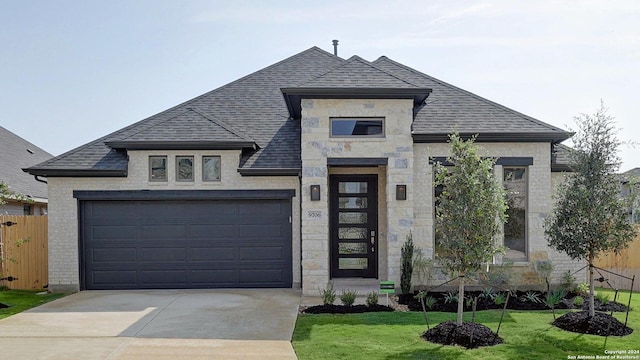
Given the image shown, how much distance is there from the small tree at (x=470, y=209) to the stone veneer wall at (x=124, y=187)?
4.97m

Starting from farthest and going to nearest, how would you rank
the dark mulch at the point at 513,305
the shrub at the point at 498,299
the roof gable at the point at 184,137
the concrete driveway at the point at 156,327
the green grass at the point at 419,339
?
the roof gable at the point at 184,137 → the shrub at the point at 498,299 → the dark mulch at the point at 513,305 → the concrete driveway at the point at 156,327 → the green grass at the point at 419,339

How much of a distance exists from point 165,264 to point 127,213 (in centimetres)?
153

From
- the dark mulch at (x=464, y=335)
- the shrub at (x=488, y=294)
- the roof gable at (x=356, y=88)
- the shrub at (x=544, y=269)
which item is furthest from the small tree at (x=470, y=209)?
the shrub at (x=544, y=269)

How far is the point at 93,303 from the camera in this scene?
9.82m

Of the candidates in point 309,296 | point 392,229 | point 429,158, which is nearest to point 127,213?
point 309,296

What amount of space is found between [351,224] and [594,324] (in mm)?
5756

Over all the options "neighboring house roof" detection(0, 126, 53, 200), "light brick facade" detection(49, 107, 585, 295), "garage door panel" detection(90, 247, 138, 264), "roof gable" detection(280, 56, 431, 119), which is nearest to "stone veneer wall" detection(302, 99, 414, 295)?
"light brick facade" detection(49, 107, 585, 295)

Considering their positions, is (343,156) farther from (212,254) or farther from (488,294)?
(488,294)

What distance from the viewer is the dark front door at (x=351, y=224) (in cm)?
1187

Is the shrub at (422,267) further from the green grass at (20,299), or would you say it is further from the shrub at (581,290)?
the green grass at (20,299)

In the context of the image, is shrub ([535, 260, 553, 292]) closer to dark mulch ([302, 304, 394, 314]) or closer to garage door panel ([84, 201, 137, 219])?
dark mulch ([302, 304, 394, 314])

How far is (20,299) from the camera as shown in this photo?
34.6ft

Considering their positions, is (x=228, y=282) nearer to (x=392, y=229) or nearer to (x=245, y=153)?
(x=245, y=153)

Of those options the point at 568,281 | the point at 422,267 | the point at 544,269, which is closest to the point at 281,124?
the point at 422,267
